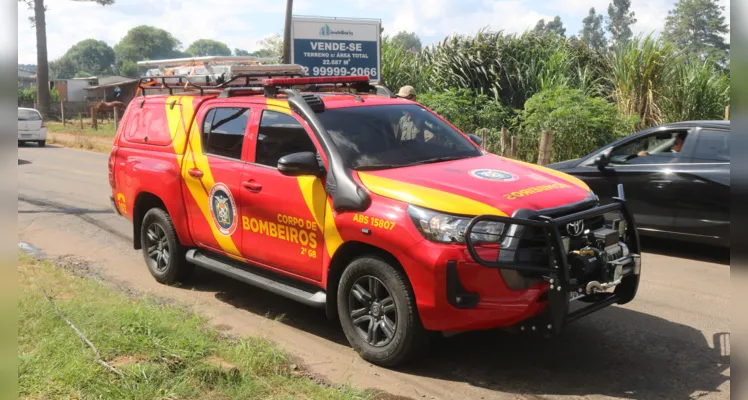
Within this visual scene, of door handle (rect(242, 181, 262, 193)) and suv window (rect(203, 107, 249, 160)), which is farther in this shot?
suv window (rect(203, 107, 249, 160))

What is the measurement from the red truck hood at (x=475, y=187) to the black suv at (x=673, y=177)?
284 centimetres

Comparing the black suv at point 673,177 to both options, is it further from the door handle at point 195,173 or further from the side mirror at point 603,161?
the door handle at point 195,173

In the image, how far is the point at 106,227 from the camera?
10016mm

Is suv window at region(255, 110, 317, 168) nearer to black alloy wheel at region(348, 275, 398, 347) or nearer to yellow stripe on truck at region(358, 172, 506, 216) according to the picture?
yellow stripe on truck at region(358, 172, 506, 216)

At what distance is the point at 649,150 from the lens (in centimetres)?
817

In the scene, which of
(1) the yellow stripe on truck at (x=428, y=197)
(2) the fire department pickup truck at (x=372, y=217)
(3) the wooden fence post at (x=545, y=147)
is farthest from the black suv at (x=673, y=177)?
(3) the wooden fence post at (x=545, y=147)

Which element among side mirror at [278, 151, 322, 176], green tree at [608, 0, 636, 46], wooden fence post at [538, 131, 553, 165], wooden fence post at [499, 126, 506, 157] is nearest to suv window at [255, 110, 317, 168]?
side mirror at [278, 151, 322, 176]

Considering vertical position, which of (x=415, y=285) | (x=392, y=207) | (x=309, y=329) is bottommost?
(x=309, y=329)

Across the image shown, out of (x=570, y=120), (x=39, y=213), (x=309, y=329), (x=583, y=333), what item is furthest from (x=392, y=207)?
(x=570, y=120)

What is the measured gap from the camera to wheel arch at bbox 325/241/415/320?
4.75m

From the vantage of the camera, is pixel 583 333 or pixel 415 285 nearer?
pixel 415 285

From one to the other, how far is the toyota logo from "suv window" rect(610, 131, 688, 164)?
12.4ft

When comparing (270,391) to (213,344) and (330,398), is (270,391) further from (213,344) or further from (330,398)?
(213,344)

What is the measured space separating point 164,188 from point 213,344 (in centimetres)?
241
